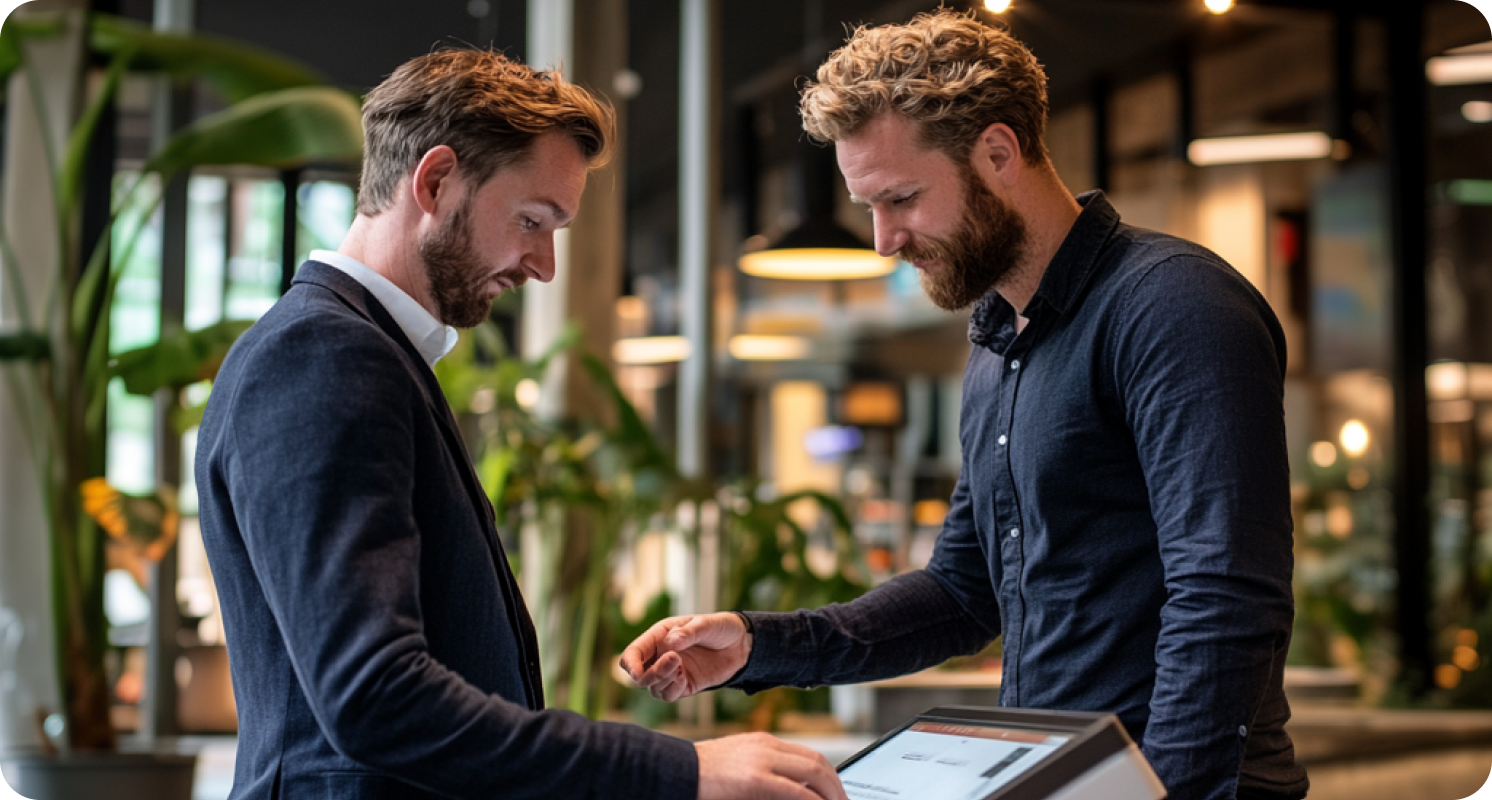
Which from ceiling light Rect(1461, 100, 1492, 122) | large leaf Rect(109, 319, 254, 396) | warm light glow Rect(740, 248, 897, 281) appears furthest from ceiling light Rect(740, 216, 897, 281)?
ceiling light Rect(1461, 100, 1492, 122)

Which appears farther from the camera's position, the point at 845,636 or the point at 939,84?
the point at 845,636

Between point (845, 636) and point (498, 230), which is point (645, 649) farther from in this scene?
point (498, 230)

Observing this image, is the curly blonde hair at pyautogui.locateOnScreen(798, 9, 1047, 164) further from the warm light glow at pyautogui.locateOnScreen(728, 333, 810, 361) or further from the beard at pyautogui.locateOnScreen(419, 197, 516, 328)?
the warm light glow at pyautogui.locateOnScreen(728, 333, 810, 361)

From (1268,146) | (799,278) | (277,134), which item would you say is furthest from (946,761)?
(1268,146)

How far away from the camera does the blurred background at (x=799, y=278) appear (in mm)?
4164

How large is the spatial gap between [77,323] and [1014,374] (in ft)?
8.66

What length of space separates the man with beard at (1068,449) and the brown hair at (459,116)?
1.14 feet

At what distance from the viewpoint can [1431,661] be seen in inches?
224

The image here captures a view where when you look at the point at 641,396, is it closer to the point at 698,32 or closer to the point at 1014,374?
the point at 698,32

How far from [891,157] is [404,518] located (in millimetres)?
684

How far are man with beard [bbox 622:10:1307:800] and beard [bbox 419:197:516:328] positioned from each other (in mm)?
375

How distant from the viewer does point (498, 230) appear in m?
1.27

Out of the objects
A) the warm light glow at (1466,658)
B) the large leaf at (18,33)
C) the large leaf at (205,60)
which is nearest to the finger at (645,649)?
the large leaf at (205,60)

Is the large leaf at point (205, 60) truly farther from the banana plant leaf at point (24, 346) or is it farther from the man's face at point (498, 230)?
the man's face at point (498, 230)
